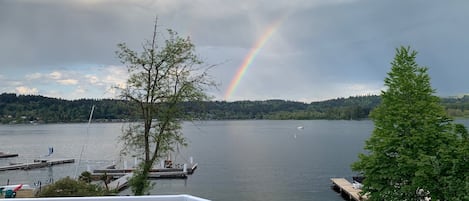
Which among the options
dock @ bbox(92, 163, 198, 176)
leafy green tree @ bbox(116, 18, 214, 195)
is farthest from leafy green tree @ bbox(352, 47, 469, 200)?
dock @ bbox(92, 163, 198, 176)

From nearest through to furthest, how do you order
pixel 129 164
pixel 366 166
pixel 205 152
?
1. pixel 366 166
2. pixel 129 164
3. pixel 205 152

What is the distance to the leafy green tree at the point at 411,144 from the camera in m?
11.9

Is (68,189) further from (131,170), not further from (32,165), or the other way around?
(32,165)

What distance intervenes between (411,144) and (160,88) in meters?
8.19

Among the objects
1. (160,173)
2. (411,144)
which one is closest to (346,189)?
(160,173)

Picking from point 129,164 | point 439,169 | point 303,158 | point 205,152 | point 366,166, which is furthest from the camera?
point 205,152

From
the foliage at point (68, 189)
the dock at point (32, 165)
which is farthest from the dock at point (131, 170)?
the foliage at point (68, 189)

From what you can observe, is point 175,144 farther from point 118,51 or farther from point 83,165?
point 83,165

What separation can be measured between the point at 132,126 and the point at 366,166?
25.9 feet

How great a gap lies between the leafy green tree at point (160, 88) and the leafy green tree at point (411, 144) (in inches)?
235

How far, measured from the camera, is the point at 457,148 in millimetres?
11969

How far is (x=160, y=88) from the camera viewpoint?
49.0 ft

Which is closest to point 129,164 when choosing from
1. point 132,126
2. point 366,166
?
point 132,126

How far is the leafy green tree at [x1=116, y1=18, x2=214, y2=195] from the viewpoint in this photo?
14750mm
